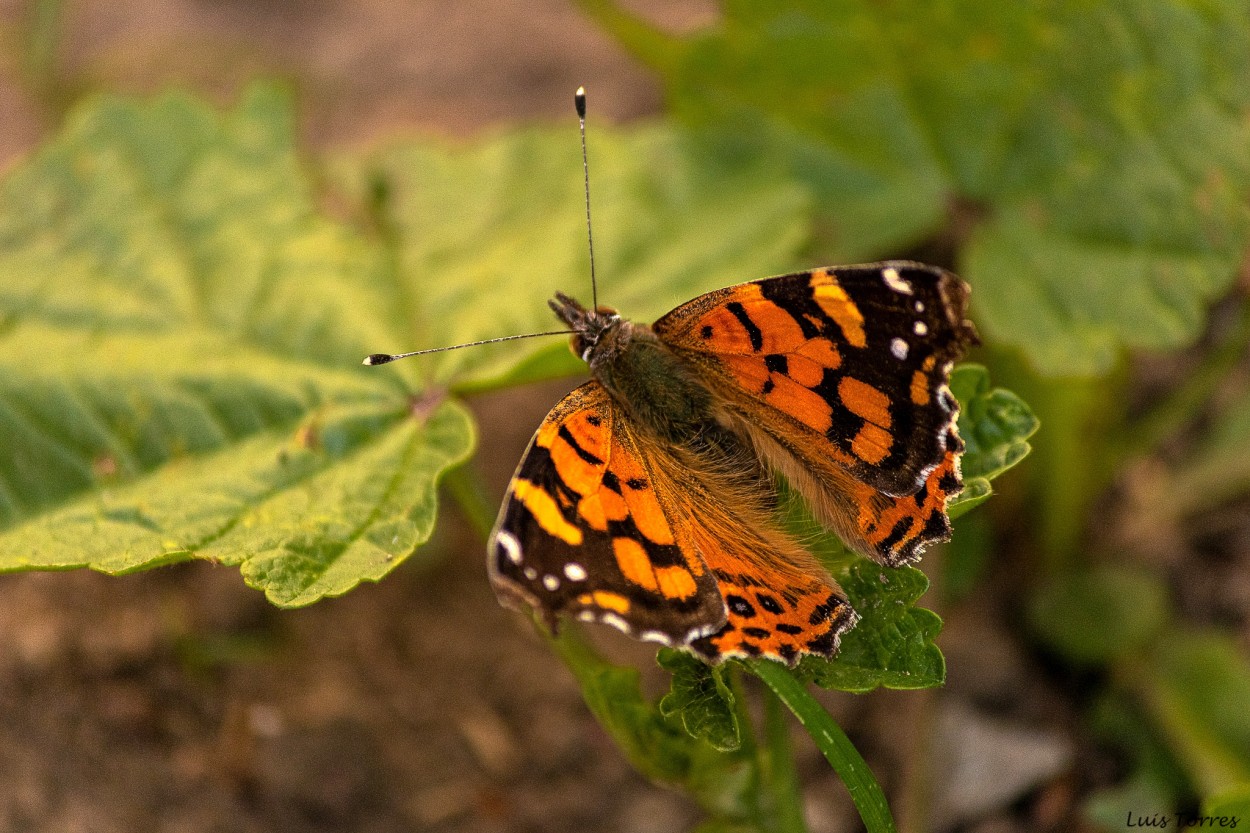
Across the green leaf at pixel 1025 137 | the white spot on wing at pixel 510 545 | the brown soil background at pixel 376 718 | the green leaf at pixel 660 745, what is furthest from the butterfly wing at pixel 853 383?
the brown soil background at pixel 376 718

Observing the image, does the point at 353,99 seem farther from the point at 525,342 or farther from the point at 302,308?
the point at 525,342

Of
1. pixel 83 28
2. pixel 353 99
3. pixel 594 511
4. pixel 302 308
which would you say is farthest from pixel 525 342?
pixel 83 28

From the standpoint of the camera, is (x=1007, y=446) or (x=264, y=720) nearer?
→ (x=1007, y=446)

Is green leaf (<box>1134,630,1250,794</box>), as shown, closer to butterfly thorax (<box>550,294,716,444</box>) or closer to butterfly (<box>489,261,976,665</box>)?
butterfly (<box>489,261,976,665</box>)

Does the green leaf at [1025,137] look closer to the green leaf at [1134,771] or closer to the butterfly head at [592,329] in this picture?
the green leaf at [1134,771]

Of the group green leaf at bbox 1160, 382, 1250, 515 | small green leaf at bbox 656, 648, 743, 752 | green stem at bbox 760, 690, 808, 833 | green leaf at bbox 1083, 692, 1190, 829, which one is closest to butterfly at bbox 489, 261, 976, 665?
small green leaf at bbox 656, 648, 743, 752
